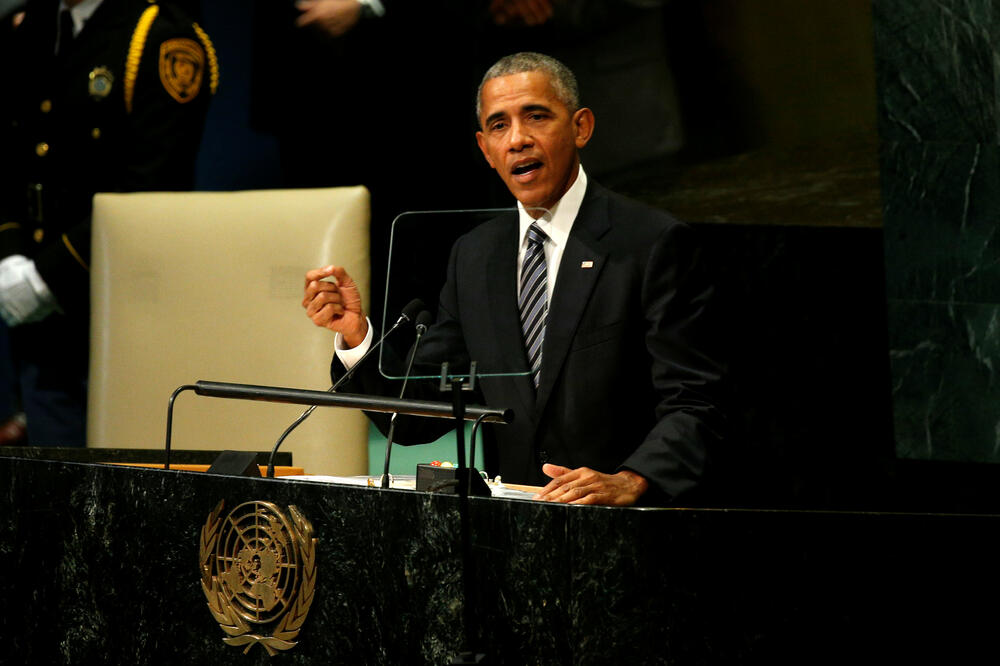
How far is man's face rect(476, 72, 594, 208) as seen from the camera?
2.01m

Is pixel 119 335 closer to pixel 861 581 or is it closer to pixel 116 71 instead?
pixel 116 71

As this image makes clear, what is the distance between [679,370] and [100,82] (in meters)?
1.93

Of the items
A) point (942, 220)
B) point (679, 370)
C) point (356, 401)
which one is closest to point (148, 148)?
point (679, 370)

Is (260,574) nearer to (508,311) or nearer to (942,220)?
(508,311)

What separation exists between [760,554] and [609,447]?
2.91 ft

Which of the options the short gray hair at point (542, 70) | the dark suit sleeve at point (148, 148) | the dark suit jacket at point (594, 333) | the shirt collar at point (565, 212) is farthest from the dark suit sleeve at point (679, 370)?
the dark suit sleeve at point (148, 148)

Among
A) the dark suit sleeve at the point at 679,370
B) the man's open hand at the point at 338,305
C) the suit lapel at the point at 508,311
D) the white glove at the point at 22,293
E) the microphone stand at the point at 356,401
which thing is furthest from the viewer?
the white glove at the point at 22,293

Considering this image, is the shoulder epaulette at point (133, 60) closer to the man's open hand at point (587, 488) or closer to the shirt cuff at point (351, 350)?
the shirt cuff at point (351, 350)

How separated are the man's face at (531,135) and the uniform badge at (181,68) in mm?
1307

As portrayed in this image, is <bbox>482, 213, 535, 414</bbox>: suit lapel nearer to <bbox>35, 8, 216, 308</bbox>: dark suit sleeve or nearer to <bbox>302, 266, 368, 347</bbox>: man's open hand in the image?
<bbox>302, 266, 368, 347</bbox>: man's open hand

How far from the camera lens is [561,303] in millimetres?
1934

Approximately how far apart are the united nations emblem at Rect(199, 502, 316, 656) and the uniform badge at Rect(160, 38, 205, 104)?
1957mm

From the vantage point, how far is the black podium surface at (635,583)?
1.09m

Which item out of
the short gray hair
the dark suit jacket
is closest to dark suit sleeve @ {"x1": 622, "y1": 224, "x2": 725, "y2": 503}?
the dark suit jacket
